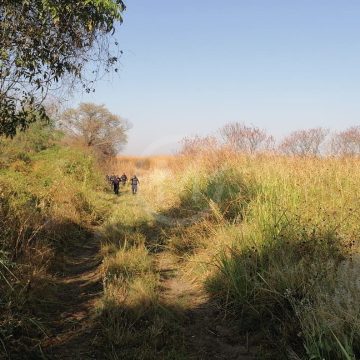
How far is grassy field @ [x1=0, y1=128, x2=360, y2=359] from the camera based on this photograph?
158 inches

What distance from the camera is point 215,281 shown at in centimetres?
564

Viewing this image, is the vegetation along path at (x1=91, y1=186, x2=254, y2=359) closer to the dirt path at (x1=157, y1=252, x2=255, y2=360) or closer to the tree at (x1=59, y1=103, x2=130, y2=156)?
the dirt path at (x1=157, y1=252, x2=255, y2=360)

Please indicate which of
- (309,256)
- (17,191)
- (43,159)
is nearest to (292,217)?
(309,256)

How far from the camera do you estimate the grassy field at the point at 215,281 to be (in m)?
4.00

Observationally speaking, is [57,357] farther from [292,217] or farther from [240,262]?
[292,217]

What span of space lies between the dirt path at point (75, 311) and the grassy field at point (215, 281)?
20 mm

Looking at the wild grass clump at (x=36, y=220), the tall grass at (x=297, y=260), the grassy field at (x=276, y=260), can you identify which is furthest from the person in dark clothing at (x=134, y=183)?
the tall grass at (x=297, y=260)

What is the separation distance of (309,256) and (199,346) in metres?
1.80

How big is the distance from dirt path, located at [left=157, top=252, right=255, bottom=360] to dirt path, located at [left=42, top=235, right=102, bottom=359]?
101 centimetres

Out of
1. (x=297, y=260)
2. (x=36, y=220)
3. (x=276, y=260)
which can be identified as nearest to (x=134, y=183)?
(x=36, y=220)

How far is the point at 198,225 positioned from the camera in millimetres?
7793

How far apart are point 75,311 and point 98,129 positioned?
35.8 metres

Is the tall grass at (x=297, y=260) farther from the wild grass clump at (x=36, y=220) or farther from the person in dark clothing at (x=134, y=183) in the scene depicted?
the person in dark clothing at (x=134, y=183)

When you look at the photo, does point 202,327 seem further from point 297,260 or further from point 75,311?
point 75,311
